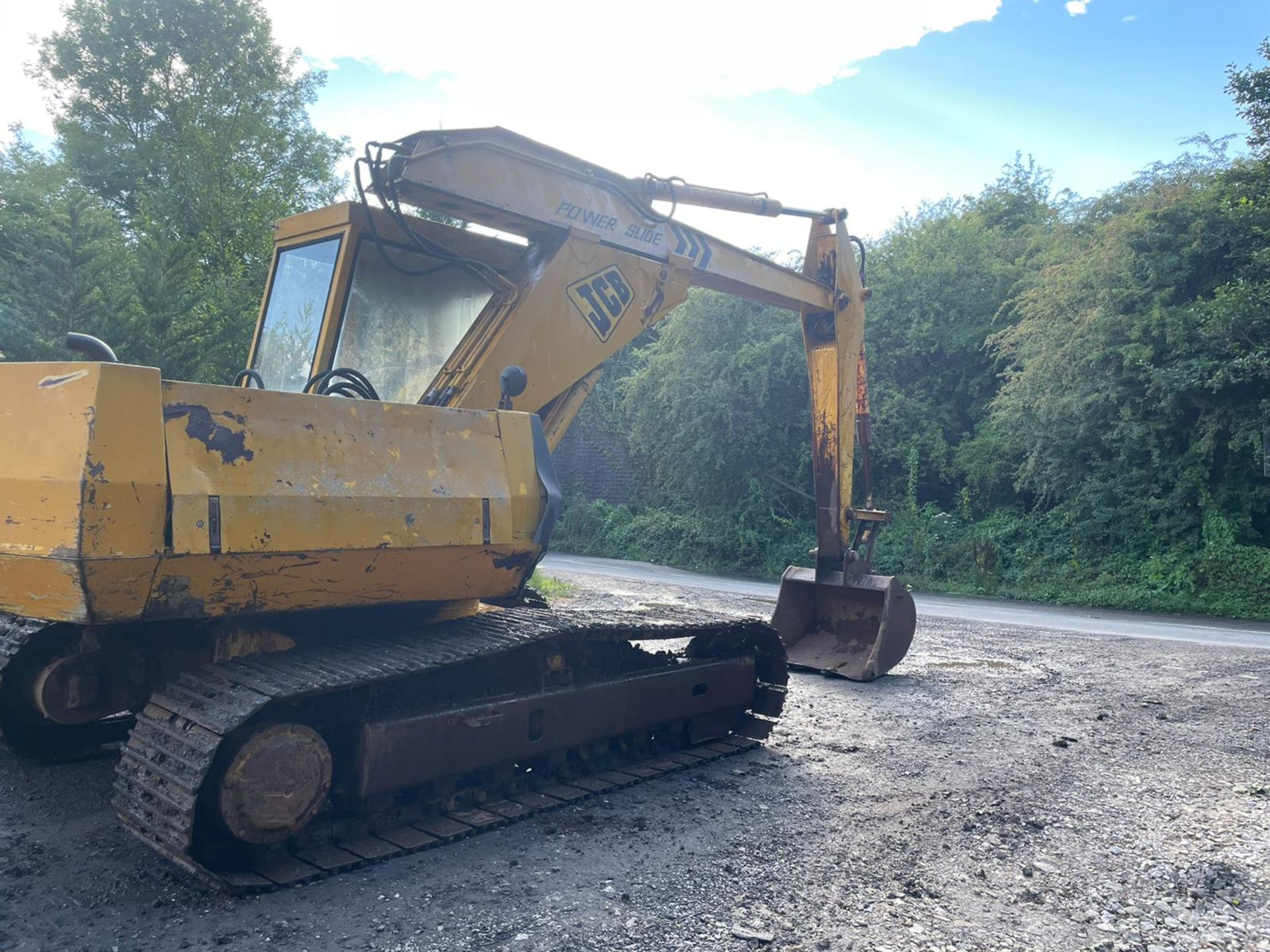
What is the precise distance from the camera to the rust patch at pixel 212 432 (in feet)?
11.3

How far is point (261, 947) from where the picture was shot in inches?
118

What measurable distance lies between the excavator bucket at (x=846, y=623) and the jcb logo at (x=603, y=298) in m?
3.16

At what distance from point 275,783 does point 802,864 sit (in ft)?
6.60

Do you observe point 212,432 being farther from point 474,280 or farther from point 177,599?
point 474,280

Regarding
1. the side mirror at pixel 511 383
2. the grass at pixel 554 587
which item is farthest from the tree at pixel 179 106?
→ the side mirror at pixel 511 383

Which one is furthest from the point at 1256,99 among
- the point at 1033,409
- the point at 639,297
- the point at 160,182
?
the point at 160,182

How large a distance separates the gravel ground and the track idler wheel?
0.24 meters

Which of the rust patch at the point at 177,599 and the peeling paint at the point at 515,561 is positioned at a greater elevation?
the peeling paint at the point at 515,561

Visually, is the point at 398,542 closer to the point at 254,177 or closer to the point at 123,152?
the point at 254,177

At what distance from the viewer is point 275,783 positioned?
11.5ft

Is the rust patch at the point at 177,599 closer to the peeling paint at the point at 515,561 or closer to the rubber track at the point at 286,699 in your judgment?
the rubber track at the point at 286,699

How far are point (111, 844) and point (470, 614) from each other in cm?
176

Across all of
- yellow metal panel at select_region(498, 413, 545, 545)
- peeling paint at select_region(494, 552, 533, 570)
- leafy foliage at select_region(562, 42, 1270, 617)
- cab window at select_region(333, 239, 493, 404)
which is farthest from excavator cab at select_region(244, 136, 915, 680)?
leafy foliage at select_region(562, 42, 1270, 617)

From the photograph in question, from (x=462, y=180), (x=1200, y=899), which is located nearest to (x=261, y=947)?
(x=1200, y=899)
